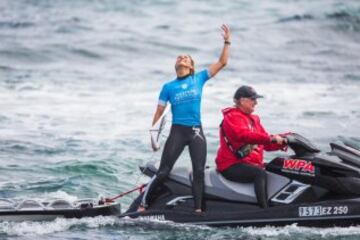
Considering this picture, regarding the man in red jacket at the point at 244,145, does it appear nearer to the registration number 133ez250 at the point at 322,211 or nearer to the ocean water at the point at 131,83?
the registration number 133ez250 at the point at 322,211

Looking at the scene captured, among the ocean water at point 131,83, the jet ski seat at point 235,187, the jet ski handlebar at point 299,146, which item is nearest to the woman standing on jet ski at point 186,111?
the jet ski seat at point 235,187

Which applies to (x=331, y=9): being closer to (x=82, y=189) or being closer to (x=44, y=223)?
(x=82, y=189)

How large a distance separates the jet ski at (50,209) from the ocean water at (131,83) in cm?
12

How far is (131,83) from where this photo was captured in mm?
25188

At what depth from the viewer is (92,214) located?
461 inches

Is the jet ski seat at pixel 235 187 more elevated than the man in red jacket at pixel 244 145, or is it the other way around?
the man in red jacket at pixel 244 145

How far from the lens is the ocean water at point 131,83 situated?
1430cm

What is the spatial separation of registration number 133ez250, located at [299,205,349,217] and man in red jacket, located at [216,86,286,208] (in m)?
0.46

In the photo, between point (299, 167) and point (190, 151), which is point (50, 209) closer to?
point (190, 151)

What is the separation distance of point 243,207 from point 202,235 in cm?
59

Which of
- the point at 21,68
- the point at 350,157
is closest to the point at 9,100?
the point at 21,68

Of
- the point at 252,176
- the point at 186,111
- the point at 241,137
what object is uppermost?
the point at 186,111

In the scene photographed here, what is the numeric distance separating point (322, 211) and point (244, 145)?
47.3 inches

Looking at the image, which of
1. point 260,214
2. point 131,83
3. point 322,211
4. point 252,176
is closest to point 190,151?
point 252,176
